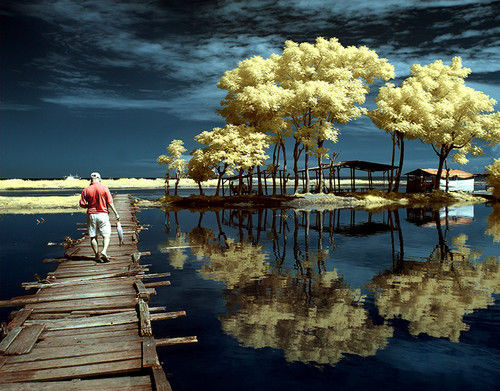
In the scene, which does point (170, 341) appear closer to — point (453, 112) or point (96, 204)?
point (96, 204)

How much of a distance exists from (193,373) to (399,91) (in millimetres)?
43113

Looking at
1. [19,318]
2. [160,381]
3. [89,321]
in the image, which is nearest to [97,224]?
[19,318]

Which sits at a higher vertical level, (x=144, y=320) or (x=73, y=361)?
(x=144, y=320)

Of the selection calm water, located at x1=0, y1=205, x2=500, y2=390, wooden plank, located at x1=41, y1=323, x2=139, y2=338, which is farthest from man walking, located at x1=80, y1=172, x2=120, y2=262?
wooden plank, located at x1=41, y1=323, x2=139, y2=338

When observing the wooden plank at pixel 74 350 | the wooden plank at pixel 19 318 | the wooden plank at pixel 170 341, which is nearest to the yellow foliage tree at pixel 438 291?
the wooden plank at pixel 170 341

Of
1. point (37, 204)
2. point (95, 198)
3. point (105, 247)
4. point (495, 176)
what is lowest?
point (37, 204)

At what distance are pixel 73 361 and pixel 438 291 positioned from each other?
927 centimetres

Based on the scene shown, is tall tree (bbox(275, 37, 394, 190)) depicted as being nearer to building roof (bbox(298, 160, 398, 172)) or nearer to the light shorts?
building roof (bbox(298, 160, 398, 172))

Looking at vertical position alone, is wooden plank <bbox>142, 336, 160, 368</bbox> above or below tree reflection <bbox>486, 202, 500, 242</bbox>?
above

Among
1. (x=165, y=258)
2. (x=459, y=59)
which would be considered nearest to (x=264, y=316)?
(x=165, y=258)

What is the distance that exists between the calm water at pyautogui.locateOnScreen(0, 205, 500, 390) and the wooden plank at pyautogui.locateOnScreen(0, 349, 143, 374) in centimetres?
99

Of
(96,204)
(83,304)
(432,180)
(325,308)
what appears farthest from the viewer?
(432,180)

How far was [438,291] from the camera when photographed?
34.2ft

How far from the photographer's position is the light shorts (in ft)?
37.2
